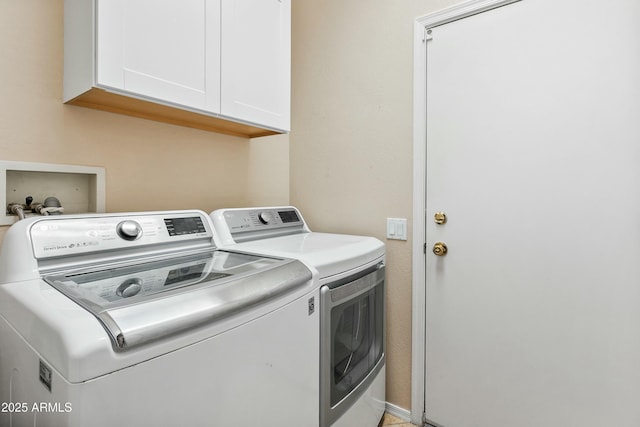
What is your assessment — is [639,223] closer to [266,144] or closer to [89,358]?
[89,358]

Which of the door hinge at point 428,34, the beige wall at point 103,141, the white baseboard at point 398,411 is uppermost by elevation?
the door hinge at point 428,34

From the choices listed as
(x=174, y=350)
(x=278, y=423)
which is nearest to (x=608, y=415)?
(x=278, y=423)

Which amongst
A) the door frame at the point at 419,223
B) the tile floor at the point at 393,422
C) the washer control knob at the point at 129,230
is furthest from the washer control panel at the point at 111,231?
the tile floor at the point at 393,422

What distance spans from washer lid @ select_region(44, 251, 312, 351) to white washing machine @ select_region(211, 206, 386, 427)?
0.60 ft

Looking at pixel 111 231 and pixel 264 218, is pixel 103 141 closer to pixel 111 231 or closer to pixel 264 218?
pixel 111 231

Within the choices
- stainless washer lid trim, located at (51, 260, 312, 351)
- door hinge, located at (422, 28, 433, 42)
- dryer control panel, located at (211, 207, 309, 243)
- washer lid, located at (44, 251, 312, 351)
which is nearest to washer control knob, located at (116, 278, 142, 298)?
washer lid, located at (44, 251, 312, 351)

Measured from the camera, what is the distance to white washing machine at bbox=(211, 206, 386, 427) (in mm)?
1190

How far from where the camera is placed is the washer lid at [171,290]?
2.10 feet

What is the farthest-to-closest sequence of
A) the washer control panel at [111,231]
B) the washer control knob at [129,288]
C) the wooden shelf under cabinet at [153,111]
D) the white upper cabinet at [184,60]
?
1. the wooden shelf under cabinet at [153,111]
2. the white upper cabinet at [184,60]
3. the washer control panel at [111,231]
4. the washer control knob at [129,288]

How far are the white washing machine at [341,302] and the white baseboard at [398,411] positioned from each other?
129 millimetres

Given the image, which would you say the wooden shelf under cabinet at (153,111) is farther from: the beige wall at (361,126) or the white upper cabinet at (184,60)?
the beige wall at (361,126)

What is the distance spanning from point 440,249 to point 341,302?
663 millimetres

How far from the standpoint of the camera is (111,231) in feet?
3.70

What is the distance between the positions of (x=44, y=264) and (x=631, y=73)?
2.09 metres
